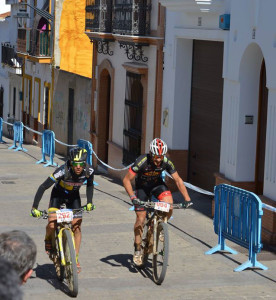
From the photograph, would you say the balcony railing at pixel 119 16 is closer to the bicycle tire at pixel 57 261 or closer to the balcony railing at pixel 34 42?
the balcony railing at pixel 34 42

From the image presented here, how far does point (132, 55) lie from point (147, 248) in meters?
11.0

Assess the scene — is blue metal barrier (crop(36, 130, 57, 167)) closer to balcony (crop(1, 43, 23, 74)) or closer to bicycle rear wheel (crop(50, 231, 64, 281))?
bicycle rear wheel (crop(50, 231, 64, 281))

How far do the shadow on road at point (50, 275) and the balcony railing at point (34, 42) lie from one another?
923 inches

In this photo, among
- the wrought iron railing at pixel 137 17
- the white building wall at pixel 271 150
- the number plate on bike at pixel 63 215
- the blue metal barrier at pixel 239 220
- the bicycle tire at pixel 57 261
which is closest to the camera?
the number plate on bike at pixel 63 215

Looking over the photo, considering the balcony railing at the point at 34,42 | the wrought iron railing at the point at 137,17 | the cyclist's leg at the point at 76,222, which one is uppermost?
the wrought iron railing at the point at 137,17

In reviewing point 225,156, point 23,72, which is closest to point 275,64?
point 225,156

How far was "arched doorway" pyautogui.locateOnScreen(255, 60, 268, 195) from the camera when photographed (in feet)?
48.5

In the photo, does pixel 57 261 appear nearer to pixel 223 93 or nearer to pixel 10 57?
pixel 223 93

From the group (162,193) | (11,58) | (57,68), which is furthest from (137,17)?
(11,58)

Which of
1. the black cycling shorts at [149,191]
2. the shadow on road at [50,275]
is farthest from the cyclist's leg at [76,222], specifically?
the black cycling shorts at [149,191]

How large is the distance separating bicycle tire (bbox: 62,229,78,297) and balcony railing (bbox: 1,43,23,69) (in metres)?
32.6

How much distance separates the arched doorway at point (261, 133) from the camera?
48.5 feet

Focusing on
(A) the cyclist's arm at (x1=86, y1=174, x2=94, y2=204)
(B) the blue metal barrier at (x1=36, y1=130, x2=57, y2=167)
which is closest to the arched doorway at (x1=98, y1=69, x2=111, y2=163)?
(B) the blue metal barrier at (x1=36, y1=130, x2=57, y2=167)

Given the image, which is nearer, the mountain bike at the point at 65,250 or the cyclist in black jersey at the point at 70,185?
the mountain bike at the point at 65,250
